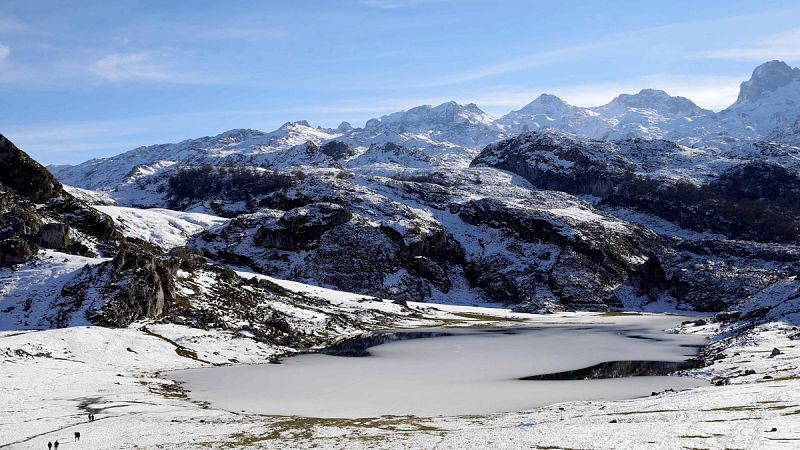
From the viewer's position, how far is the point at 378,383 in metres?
70.0

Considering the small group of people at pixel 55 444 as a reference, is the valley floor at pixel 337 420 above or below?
below

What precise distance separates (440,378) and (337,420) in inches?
950

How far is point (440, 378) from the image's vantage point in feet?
239

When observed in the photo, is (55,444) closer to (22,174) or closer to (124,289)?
(124,289)

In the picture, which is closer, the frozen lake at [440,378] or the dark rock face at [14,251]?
the frozen lake at [440,378]

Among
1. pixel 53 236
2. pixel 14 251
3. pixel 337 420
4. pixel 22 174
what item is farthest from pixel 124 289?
pixel 337 420

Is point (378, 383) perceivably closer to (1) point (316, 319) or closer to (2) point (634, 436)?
(2) point (634, 436)

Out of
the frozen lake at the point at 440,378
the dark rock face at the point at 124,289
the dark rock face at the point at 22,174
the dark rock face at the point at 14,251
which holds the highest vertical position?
the dark rock face at the point at 22,174

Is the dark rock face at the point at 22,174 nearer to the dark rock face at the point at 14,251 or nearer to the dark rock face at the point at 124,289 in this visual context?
the dark rock face at the point at 14,251

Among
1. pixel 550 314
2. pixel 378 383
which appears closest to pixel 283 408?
pixel 378 383

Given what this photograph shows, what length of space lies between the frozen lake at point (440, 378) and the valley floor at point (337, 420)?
13.9ft

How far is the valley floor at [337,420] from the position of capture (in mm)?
38406

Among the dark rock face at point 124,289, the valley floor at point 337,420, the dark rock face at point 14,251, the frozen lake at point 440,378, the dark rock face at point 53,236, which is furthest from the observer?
the dark rock face at point 53,236

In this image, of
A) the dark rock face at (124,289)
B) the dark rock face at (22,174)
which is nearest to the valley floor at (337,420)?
the dark rock face at (124,289)
